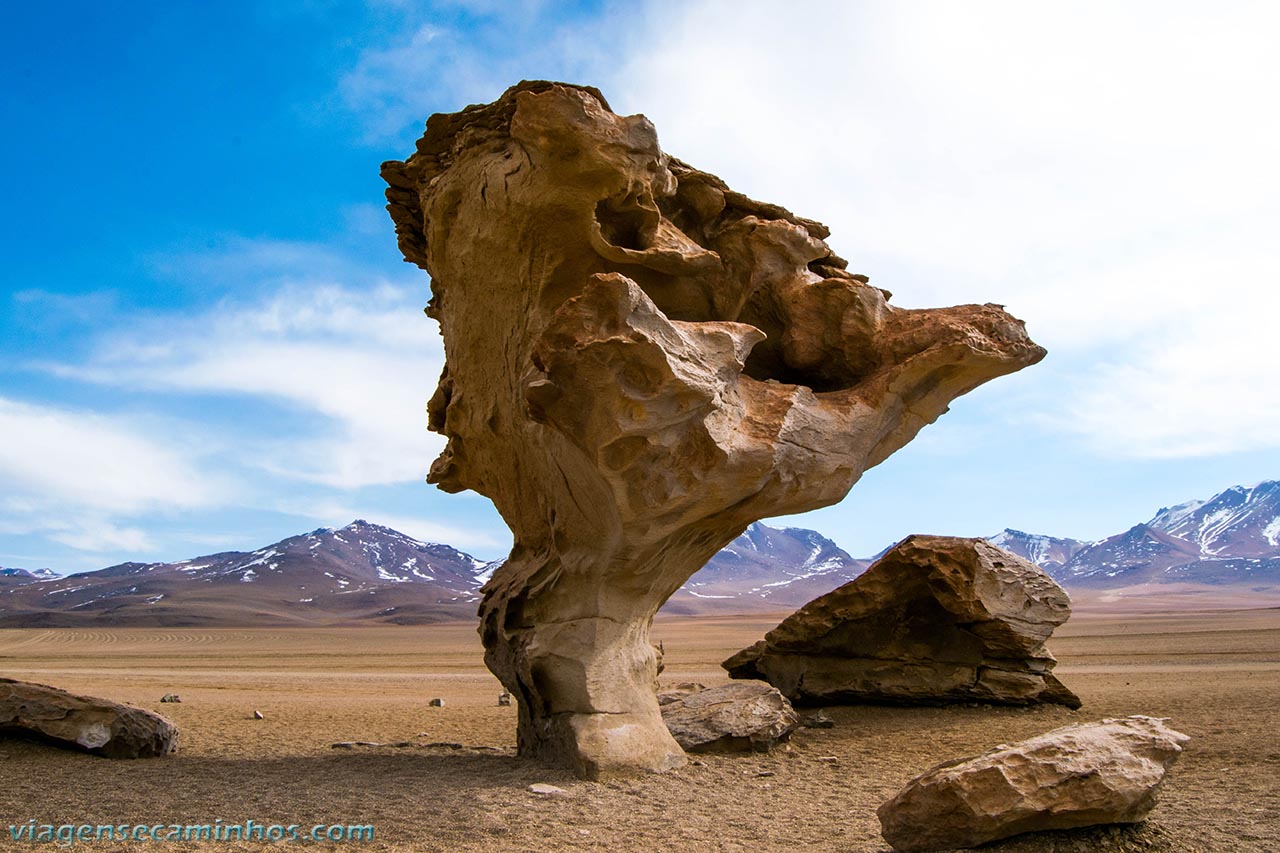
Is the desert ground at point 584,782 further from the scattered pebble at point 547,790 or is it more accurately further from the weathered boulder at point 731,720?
the weathered boulder at point 731,720

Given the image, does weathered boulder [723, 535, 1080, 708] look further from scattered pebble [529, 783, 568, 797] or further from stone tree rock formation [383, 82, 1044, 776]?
scattered pebble [529, 783, 568, 797]

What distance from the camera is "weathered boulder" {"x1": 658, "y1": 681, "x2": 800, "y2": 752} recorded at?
990cm

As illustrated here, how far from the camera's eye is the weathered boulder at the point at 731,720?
9.90 meters

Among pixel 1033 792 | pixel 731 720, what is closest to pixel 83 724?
pixel 731 720

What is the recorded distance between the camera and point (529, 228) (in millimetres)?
8844

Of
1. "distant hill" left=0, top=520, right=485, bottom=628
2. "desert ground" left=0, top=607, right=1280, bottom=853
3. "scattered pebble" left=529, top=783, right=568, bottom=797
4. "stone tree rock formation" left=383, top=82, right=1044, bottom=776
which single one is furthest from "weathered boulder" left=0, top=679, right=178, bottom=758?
"distant hill" left=0, top=520, right=485, bottom=628

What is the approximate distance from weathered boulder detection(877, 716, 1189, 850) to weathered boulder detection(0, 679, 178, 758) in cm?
801

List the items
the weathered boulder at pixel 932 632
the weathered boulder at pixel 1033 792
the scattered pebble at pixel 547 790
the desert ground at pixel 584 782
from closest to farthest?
the weathered boulder at pixel 1033 792 → the desert ground at pixel 584 782 → the scattered pebble at pixel 547 790 → the weathered boulder at pixel 932 632

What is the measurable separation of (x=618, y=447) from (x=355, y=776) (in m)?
4.11

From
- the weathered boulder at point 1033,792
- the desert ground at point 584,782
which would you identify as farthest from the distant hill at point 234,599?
the weathered boulder at point 1033,792

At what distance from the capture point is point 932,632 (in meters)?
13.8

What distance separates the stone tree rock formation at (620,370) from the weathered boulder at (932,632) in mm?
4046

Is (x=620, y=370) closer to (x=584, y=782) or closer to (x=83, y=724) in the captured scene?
(x=584, y=782)

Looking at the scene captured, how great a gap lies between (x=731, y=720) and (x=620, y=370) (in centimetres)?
482
